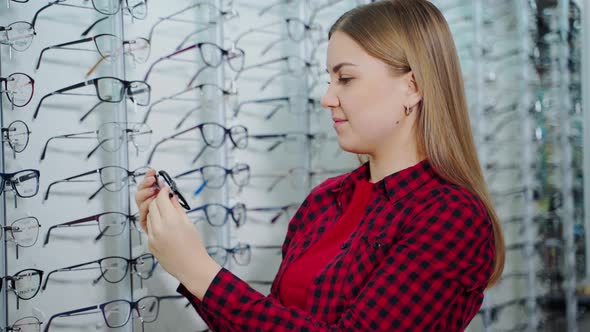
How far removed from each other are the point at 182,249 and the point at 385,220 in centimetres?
29

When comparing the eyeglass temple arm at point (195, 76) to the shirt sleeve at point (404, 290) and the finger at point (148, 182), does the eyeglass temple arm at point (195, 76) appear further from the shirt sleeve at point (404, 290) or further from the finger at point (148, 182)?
the shirt sleeve at point (404, 290)

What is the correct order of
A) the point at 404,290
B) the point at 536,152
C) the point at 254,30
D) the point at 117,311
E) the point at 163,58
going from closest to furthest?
the point at 404,290 < the point at 117,311 < the point at 163,58 < the point at 254,30 < the point at 536,152

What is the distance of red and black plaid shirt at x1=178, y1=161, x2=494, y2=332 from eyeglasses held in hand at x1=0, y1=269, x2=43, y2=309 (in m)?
0.33

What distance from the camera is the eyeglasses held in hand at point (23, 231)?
99 cm

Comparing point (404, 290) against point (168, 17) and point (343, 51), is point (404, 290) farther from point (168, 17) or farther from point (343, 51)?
point (168, 17)

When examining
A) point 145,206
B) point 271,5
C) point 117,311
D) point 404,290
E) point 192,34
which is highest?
point 271,5

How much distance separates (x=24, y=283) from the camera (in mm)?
1009

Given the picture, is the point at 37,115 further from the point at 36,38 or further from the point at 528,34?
the point at 528,34

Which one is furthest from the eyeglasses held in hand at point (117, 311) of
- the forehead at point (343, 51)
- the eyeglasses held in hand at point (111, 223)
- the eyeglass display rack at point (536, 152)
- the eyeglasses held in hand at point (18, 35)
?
the eyeglass display rack at point (536, 152)

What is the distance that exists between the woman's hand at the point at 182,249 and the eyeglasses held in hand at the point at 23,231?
35 centimetres

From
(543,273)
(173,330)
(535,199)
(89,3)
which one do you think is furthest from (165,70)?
(543,273)

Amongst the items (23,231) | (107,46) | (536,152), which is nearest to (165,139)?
(107,46)

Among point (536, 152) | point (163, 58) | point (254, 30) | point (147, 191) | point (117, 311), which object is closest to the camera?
point (147, 191)

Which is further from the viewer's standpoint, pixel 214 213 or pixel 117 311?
pixel 214 213
